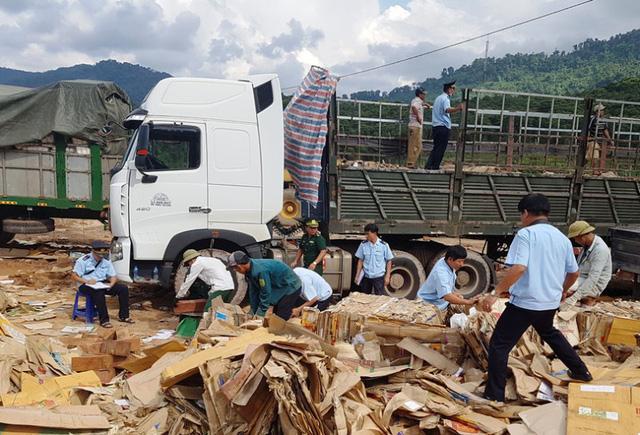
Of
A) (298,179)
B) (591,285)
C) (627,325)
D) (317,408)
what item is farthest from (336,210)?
(317,408)

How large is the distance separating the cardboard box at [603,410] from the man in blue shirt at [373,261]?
11.2 feet

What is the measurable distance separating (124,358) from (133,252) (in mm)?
1815

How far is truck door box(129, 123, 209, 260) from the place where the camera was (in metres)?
6.46

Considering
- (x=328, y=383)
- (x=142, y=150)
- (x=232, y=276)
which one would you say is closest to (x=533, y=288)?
(x=328, y=383)

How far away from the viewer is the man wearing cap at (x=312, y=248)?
687 centimetres

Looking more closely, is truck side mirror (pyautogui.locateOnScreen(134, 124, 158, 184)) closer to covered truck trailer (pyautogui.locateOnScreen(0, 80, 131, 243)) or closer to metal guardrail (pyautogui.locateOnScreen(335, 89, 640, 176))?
metal guardrail (pyautogui.locateOnScreen(335, 89, 640, 176))

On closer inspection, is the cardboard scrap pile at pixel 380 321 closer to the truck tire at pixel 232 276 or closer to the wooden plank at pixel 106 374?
the wooden plank at pixel 106 374

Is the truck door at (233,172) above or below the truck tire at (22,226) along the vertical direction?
above

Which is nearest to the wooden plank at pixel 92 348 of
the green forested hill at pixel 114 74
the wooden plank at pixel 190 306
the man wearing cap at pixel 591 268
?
the wooden plank at pixel 190 306

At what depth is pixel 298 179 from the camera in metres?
7.34

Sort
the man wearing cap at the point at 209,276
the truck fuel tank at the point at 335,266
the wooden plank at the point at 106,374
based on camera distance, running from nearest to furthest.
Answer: the wooden plank at the point at 106,374, the man wearing cap at the point at 209,276, the truck fuel tank at the point at 335,266

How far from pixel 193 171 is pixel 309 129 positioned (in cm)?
170

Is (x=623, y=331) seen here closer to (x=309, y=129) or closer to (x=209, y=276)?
(x=209, y=276)

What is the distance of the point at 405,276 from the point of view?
769 centimetres
